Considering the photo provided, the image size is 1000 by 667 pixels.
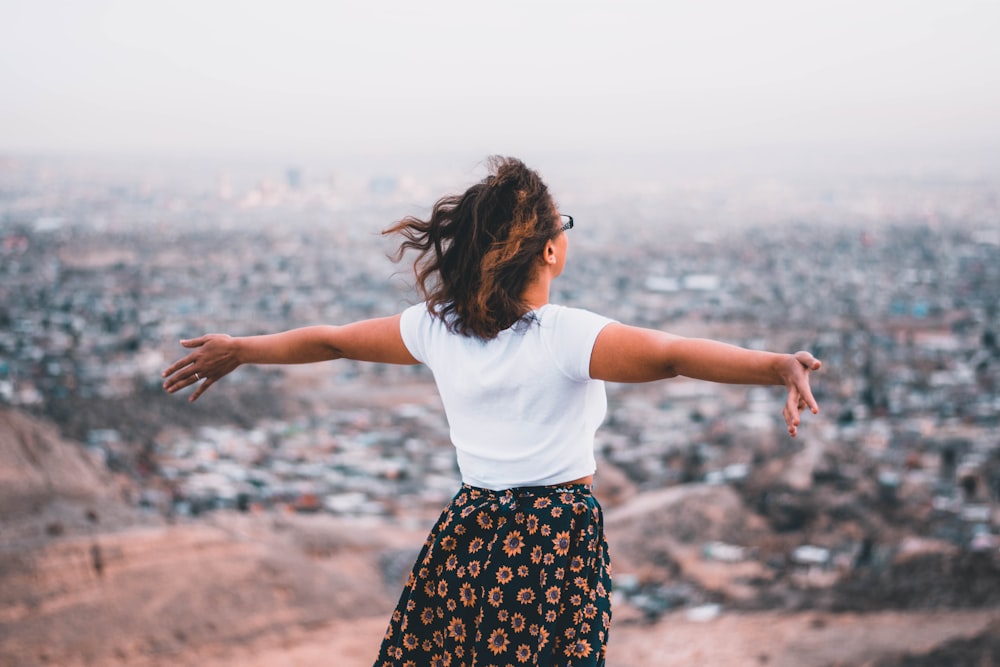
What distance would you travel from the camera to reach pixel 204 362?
5.18ft

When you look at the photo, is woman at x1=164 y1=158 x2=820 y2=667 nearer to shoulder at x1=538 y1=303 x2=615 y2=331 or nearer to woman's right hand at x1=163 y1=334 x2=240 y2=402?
shoulder at x1=538 y1=303 x2=615 y2=331

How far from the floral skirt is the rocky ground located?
4839 mm

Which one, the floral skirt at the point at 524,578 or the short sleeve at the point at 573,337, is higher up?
the short sleeve at the point at 573,337

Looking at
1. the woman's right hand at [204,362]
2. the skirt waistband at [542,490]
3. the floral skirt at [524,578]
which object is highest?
the woman's right hand at [204,362]

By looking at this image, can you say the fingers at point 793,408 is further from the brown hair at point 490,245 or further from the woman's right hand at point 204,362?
the woman's right hand at point 204,362

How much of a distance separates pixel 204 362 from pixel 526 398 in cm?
64

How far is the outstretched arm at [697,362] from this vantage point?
3.58 feet

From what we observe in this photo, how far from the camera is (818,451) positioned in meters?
11.6

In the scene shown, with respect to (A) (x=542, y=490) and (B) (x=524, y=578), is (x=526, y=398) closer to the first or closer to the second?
(A) (x=542, y=490)

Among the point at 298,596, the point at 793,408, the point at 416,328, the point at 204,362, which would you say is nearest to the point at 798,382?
the point at 793,408

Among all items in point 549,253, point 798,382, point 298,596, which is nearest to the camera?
point 798,382

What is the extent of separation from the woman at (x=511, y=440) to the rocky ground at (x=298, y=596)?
4849mm

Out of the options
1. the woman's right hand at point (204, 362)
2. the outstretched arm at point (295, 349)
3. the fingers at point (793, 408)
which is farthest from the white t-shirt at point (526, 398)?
the woman's right hand at point (204, 362)

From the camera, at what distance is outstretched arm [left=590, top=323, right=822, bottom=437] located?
109 cm
